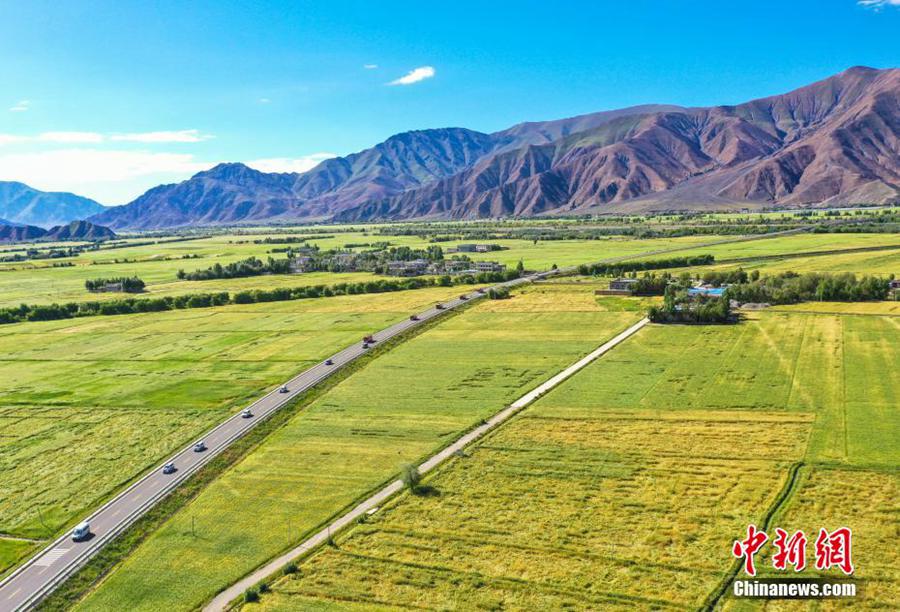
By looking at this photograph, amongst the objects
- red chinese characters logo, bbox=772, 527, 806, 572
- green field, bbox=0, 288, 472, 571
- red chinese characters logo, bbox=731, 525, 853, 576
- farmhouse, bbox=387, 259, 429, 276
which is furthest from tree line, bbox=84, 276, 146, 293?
red chinese characters logo, bbox=772, 527, 806, 572

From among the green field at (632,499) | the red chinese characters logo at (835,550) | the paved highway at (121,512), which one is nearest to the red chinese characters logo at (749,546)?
the green field at (632,499)

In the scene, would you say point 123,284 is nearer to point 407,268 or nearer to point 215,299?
point 215,299

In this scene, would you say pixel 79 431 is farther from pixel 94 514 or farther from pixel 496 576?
pixel 496 576

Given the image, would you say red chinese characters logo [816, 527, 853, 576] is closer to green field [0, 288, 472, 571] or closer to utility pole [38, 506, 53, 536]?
utility pole [38, 506, 53, 536]

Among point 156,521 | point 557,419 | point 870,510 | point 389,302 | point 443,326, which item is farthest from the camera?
point 389,302

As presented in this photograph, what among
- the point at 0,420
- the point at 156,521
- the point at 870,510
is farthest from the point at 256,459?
the point at 870,510

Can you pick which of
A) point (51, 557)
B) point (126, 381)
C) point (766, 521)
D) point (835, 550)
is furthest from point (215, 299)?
point (835, 550)
